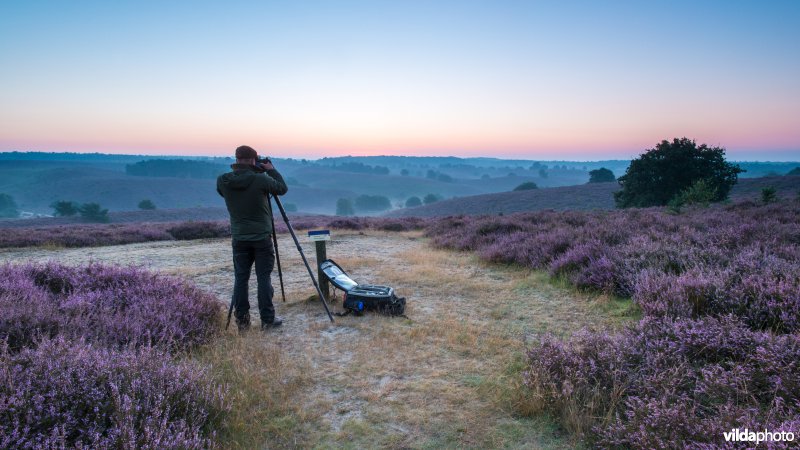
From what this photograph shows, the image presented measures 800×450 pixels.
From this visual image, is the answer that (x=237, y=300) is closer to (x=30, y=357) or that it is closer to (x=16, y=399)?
(x=30, y=357)

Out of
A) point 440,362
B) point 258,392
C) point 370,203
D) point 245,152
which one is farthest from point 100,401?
point 370,203

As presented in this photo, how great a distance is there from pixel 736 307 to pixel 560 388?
269cm

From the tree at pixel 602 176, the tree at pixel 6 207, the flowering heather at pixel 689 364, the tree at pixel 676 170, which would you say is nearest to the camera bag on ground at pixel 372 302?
the flowering heather at pixel 689 364

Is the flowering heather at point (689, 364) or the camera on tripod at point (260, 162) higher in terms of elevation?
the camera on tripod at point (260, 162)

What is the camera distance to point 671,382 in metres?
2.99

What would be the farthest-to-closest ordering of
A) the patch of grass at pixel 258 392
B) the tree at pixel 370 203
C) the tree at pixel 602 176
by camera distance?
the tree at pixel 370 203 → the tree at pixel 602 176 → the patch of grass at pixel 258 392

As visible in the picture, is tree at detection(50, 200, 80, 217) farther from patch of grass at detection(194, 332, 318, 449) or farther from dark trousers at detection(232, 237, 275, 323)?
patch of grass at detection(194, 332, 318, 449)

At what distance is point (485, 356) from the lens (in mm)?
4602

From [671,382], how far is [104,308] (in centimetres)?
654

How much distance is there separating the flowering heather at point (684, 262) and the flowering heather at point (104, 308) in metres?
6.22

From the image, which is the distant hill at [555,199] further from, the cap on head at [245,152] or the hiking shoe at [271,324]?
the cap on head at [245,152]

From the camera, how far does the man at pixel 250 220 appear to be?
17.4 ft

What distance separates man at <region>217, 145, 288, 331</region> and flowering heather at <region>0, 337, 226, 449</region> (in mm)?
2238

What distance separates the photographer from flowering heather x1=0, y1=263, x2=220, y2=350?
13.1 ft
